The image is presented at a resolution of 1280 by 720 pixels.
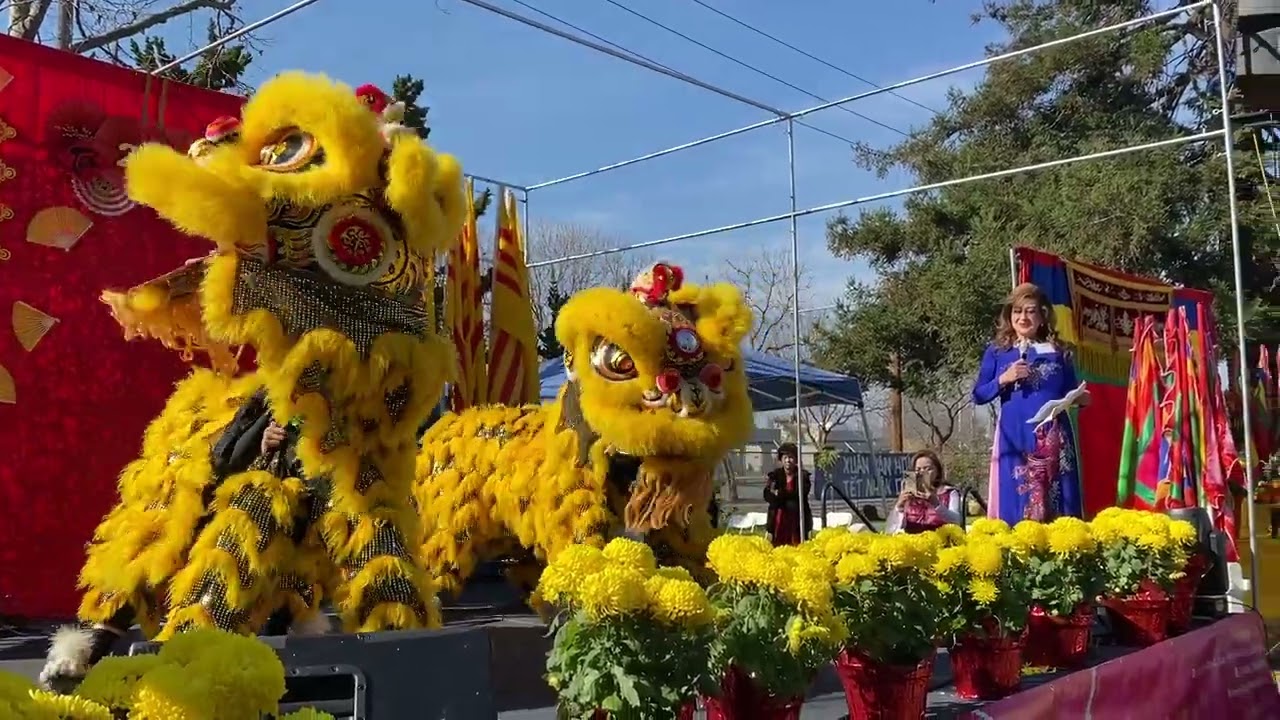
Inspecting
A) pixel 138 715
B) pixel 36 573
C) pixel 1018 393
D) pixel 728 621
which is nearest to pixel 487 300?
pixel 36 573

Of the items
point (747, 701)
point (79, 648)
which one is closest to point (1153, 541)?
point (747, 701)

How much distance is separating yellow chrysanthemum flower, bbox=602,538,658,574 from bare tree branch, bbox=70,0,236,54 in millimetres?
5904

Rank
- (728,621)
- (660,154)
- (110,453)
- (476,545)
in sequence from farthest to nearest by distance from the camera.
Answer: (660,154) → (110,453) → (476,545) → (728,621)

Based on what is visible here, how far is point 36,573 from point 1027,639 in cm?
347

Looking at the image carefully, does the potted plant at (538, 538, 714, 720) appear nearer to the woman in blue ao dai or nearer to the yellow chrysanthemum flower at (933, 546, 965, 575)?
the yellow chrysanthemum flower at (933, 546, 965, 575)

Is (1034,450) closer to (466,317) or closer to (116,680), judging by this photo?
(466,317)

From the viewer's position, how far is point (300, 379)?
8.22 ft

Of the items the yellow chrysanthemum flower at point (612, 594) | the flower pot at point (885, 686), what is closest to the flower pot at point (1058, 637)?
the flower pot at point (885, 686)

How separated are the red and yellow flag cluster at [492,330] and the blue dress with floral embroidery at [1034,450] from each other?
2490 millimetres

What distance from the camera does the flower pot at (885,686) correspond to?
2.13 metres

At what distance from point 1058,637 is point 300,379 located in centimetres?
224

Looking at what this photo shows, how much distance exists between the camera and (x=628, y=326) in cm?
354

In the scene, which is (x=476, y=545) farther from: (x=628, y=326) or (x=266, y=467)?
(x=266, y=467)

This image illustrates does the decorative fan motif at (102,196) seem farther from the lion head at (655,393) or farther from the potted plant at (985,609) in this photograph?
the potted plant at (985,609)
